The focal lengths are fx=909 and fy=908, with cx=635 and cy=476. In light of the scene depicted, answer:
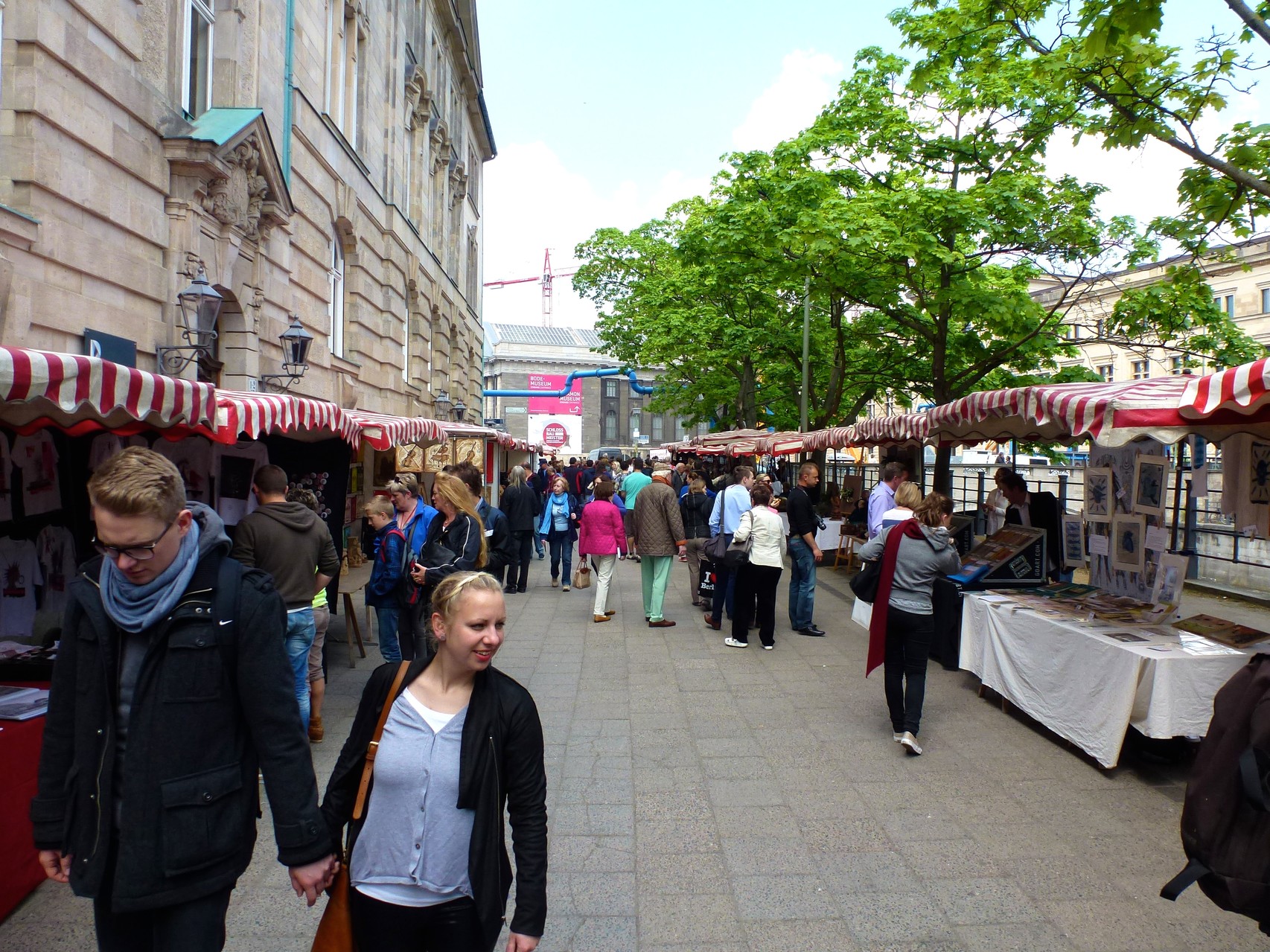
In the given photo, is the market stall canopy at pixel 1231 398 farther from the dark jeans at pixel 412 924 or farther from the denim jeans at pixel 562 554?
the denim jeans at pixel 562 554

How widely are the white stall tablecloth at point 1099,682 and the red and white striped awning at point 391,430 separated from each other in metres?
5.80

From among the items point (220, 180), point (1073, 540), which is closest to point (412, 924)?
point (1073, 540)

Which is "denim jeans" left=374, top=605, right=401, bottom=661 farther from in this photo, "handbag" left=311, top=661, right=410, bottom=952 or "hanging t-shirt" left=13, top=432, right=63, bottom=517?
"handbag" left=311, top=661, right=410, bottom=952

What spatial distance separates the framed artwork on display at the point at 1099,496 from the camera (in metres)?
7.18

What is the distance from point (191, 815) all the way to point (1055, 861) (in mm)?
3876

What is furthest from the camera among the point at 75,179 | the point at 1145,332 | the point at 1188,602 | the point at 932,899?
the point at 1145,332

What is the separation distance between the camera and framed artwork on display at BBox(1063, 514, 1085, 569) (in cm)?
813

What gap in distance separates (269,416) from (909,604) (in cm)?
433

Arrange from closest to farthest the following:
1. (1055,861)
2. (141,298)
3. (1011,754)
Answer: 1. (1055,861)
2. (1011,754)
3. (141,298)

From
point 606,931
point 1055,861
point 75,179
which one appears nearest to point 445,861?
point 606,931

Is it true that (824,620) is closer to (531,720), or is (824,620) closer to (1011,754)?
(1011,754)

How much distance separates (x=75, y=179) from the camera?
8352 millimetres

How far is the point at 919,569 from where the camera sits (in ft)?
19.4

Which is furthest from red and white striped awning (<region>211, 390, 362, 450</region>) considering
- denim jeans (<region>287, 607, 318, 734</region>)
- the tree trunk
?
the tree trunk
